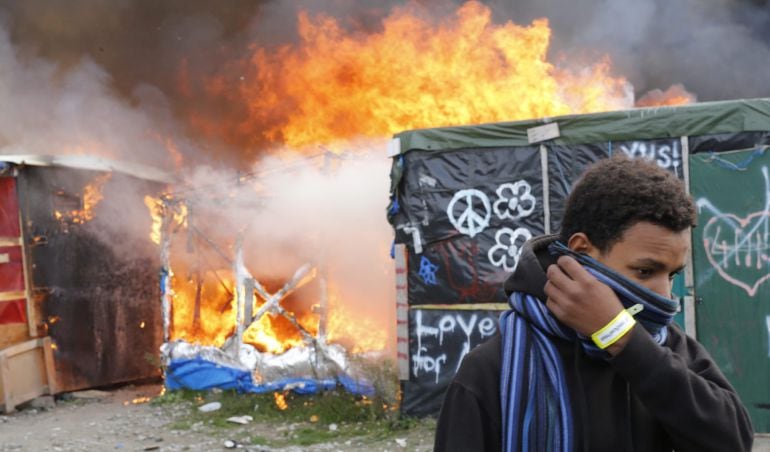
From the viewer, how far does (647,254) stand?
5.29ft

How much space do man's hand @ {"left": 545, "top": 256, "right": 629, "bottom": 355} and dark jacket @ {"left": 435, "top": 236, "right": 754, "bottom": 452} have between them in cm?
6

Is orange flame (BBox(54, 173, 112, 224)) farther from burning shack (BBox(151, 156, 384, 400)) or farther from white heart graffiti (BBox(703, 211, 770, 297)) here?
white heart graffiti (BBox(703, 211, 770, 297))

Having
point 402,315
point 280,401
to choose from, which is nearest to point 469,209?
point 402,315

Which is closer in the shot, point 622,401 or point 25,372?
point 622,401

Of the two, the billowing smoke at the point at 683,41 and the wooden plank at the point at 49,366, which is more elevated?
the billowing smoke at the point at 683,41

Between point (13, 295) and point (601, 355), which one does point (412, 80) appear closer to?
point (13, 295)

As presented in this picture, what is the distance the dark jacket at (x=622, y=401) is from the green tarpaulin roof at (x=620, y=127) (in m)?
5.61

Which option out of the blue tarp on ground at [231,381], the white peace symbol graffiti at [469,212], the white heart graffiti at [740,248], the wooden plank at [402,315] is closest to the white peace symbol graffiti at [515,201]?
the white peace symbol graffiti at [469,212]

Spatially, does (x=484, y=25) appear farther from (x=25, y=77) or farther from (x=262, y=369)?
(x=25, y=77)

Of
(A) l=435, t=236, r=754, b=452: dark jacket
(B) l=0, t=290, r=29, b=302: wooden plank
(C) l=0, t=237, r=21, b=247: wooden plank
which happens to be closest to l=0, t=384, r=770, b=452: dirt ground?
(B) l=0, t=290, r=29, b=302: wooden plank

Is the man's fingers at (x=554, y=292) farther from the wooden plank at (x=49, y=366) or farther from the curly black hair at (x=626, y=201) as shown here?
the wooden plank at (x=49, y=366)

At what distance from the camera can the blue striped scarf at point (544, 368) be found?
5.18ft

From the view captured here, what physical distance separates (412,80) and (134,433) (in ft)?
22.8

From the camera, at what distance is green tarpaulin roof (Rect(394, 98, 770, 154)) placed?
6.63 m
